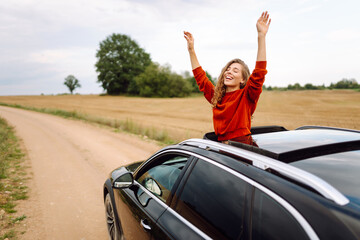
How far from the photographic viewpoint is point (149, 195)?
2.24 metres

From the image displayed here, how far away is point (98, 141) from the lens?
32.0 ft

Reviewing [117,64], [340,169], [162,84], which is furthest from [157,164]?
[117,64]

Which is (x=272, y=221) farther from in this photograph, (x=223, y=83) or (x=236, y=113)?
(x=223, y=83)

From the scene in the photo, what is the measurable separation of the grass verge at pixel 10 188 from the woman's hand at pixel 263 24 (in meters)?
4.13

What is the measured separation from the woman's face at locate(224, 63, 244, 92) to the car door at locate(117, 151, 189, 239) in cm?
100

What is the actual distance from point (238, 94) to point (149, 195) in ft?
4.50

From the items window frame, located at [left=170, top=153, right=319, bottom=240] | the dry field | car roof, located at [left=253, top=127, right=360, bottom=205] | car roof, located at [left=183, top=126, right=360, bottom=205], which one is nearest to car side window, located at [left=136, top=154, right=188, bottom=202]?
window frame, located at [left=170, top=153, right=319, bottom=240]

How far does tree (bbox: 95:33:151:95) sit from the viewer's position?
5853 cm

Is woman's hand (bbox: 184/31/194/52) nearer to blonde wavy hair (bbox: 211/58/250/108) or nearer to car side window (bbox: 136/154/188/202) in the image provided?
blonde wavy hair (bbox: 211/58/250/108)

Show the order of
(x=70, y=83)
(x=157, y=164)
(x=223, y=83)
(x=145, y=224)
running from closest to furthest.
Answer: (x=145, y=224) → (x=157, y=164) → (x=223, y=83) → (x=70, y=83)

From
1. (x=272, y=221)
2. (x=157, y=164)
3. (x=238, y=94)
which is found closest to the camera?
(x=272, y=221)

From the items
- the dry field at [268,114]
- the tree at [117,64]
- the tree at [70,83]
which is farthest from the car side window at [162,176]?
the tree at [70,83]

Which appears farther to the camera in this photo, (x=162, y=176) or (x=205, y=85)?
(x=205, y=85)

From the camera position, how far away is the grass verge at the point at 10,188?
3.65m
